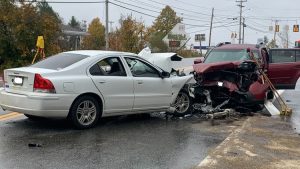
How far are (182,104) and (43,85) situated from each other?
151 inches

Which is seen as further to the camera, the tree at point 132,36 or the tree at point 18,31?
the tree at point 132,36

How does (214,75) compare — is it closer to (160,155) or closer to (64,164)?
(160,155)

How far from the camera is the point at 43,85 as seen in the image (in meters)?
8.05

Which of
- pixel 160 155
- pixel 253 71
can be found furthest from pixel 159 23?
pixel 160 155

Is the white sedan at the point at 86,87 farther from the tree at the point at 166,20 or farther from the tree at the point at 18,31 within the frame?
the tree at the point at 166,20

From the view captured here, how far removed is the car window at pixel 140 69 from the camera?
9539 millimetres

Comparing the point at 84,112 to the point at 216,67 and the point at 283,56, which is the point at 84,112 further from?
the point at 283,56

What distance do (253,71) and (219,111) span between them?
4.90ft

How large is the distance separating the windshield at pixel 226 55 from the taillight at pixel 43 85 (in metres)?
6.62

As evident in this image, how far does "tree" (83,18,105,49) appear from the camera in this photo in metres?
74.6

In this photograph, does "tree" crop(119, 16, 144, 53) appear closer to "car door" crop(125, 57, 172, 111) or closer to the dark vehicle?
the dark vehicle

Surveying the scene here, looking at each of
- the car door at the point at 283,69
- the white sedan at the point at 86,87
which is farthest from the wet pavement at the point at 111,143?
the car door at the point at 283,69

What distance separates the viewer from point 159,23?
3039 inches

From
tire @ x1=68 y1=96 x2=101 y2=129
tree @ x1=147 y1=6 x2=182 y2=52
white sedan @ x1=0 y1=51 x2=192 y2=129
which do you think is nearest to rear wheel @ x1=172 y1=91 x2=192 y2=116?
white sedan @ x1=0 y1=51 x2=192 y2=129
